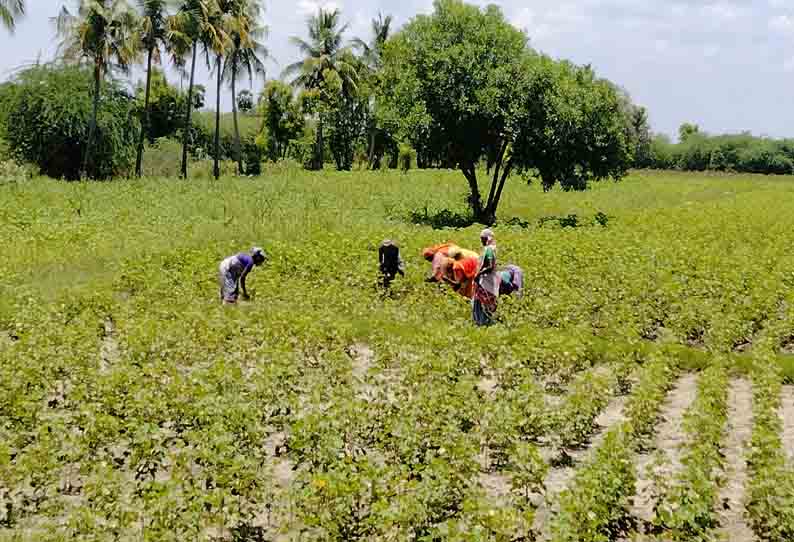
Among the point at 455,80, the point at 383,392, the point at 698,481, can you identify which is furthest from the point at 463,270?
the point at 455,80

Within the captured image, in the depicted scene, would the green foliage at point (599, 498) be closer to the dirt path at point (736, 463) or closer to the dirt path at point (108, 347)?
the dirt path at point (736, 463)

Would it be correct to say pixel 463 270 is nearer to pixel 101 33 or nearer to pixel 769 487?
pixel 769 487

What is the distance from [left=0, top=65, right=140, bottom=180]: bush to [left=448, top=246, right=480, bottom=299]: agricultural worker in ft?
90.3

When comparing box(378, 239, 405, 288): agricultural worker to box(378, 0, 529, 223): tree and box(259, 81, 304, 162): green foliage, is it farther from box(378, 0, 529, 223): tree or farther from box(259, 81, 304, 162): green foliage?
box(259, 81, 304, 162): green foliage

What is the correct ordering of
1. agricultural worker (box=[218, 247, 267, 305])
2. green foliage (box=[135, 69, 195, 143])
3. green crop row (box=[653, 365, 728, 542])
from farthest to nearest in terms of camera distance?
green foliage (box=[135, 69, 195, 143]) → agricultural worker (box=[218, 247, 267, 305]) → green crop row (box=[653, 365, 728, 542])

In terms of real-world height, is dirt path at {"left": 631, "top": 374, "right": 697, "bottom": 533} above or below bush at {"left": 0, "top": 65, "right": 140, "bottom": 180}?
below

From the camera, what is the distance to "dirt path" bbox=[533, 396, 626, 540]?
6662 mm

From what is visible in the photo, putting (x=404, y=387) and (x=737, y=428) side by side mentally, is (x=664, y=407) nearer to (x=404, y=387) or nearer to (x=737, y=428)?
(x=737, y=428)

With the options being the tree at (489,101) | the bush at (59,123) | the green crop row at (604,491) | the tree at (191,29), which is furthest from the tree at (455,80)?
the green crop row at (604,491)

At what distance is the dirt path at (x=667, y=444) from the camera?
22.8 feet

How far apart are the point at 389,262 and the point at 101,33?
23498 millimetres

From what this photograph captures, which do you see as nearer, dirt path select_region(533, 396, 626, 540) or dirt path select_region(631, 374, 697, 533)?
dirt path select_region(533, 396, 626, 540)

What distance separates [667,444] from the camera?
8609mm

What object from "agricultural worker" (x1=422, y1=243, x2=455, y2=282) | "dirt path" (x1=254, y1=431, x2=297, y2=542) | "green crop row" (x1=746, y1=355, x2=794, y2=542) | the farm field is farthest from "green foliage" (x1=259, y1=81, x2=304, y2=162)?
"green crop row" (x1=746, y1=355, x2=794, y2=542)
